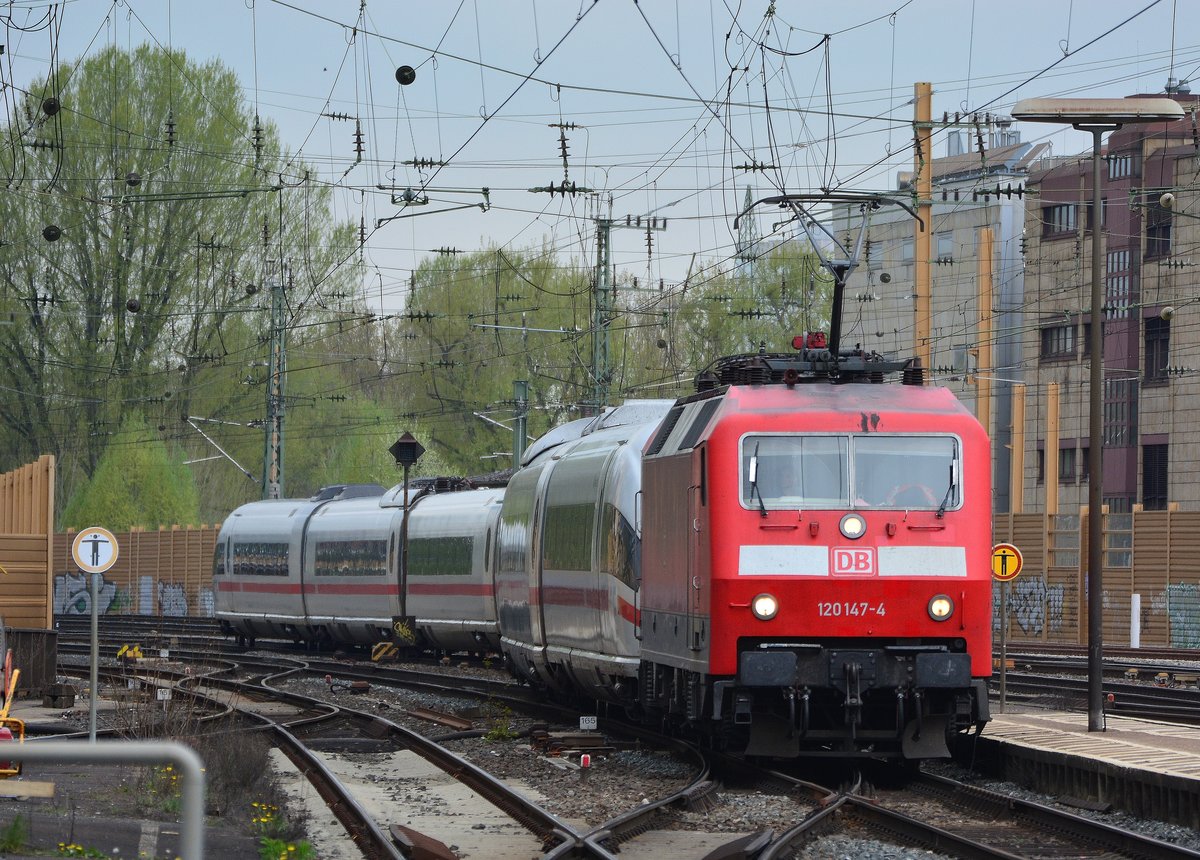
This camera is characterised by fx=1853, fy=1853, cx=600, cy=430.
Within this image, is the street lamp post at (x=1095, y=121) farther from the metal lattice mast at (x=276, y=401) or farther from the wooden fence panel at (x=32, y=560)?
the metal lattice mast at (x=276, y=401)

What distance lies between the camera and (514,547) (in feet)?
79.0

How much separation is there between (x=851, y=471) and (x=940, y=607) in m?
1.21

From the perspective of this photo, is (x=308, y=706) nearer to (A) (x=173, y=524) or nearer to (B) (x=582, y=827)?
(B) (x=582, y=827)

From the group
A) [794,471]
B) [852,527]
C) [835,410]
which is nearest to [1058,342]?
[835,410]

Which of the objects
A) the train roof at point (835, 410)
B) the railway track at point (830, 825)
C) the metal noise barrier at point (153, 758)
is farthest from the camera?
the train roof at point (835, 410)

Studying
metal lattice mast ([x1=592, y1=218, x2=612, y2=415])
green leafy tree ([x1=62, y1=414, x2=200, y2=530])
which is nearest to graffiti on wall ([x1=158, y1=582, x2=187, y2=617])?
green leafy tree ([x1=62, y1=414, x2=200, y2=530])

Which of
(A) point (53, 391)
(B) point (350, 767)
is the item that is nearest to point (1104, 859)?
(B) point (350, 767)

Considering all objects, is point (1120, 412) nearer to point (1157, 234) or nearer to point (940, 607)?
point (1157, 234)

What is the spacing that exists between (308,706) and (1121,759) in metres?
13.0

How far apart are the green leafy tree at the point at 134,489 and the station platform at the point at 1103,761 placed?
4234cm

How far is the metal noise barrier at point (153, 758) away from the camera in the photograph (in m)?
4.37

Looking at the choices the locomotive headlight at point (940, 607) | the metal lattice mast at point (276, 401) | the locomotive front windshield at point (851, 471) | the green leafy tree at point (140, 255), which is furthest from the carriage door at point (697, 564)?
the green leafy tree at point (140, 255)

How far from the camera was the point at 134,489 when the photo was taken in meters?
59.3

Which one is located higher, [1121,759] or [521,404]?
[521,404]
